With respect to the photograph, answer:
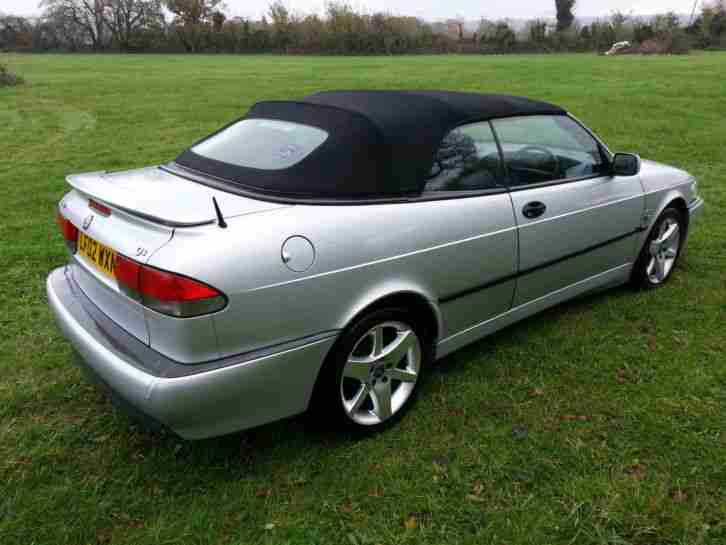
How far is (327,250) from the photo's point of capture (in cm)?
224

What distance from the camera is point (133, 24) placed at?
56938 millimetres

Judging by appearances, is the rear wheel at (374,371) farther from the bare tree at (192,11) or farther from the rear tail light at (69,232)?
the bare tree at (192,11)

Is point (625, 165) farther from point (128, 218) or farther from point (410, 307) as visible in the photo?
point (128, 218)

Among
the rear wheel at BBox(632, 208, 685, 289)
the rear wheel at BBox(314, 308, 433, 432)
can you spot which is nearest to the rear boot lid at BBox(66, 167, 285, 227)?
the rear wheel at BBox(314, 308, 433, 432)

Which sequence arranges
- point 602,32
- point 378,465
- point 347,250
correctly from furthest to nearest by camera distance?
point 602,32 → point 378,465 → point 347,250

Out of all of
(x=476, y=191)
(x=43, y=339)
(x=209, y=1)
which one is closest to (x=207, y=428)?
(x=476, y=191)

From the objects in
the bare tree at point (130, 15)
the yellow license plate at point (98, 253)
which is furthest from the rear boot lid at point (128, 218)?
the bare tree at point (130, 15)

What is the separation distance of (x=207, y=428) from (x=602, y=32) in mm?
45680

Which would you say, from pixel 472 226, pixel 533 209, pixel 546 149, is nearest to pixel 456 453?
pixel 472 226

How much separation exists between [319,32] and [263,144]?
49208mm

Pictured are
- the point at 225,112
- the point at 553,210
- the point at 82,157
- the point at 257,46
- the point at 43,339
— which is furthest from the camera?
the point at 257,46

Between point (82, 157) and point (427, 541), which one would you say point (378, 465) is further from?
point (82, 157)

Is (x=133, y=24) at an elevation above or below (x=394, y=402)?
above

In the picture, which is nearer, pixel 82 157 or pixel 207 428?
pixel 207 428
